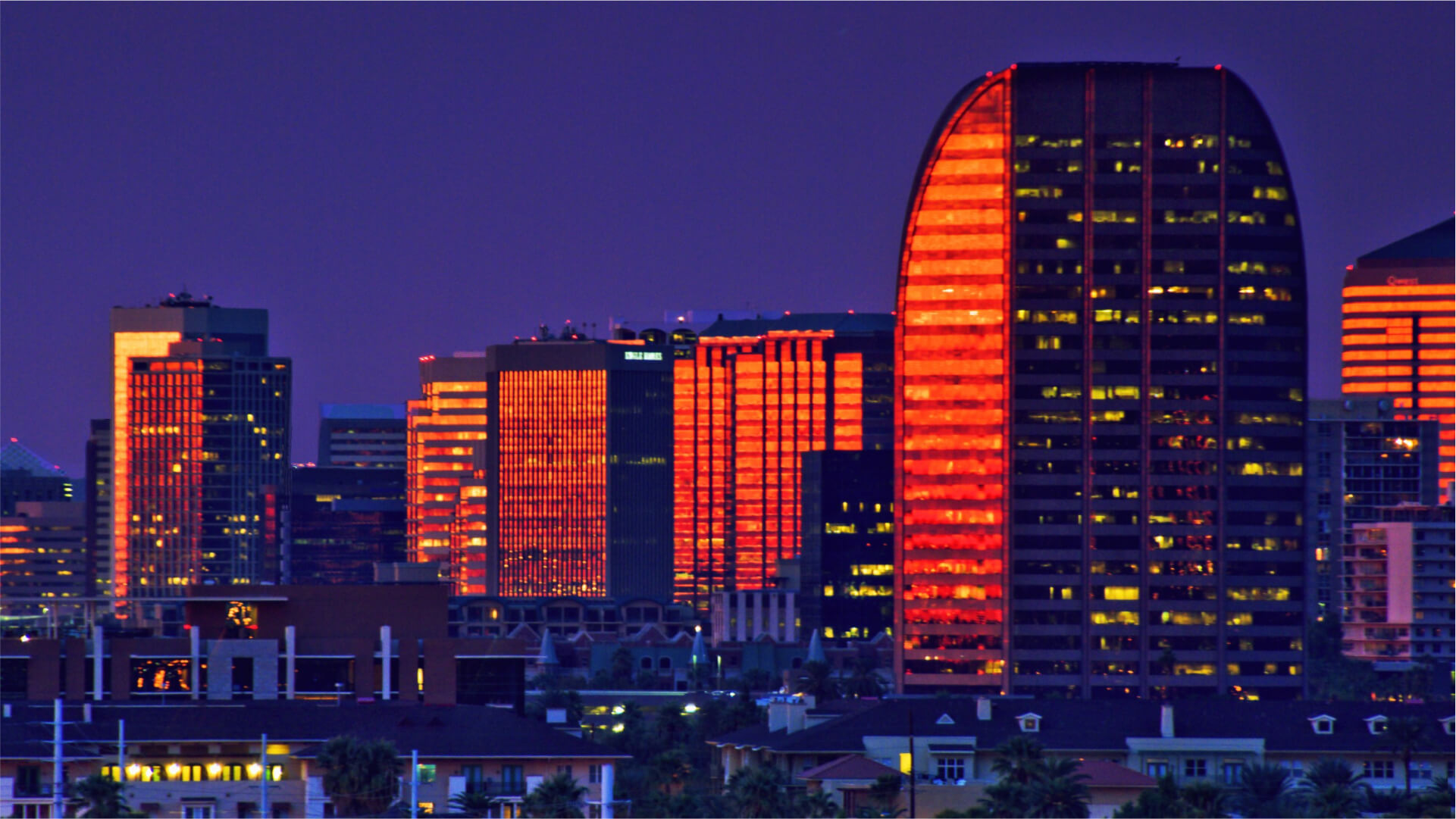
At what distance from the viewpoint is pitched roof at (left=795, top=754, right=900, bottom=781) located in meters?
170

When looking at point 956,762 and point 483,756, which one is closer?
point 483,756

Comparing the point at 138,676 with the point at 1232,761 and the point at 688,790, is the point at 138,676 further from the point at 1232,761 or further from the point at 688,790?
the point at 1232,761

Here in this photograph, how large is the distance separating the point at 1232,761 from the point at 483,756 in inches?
1888

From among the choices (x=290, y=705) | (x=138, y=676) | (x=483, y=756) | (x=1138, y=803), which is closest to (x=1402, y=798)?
(x=1138, y=803)

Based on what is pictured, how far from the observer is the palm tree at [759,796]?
16312cm

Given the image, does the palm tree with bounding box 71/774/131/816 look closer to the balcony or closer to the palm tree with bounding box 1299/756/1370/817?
the balcony

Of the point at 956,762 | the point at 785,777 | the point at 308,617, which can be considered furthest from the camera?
the point at 308,617

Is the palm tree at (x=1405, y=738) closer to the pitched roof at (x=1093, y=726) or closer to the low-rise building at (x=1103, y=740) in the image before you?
the low-rise building at (x=1103, y=740)

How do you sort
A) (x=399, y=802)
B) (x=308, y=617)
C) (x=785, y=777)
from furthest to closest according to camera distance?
(x=308, y=617), (x=785, y=777), (x=399, y=802)

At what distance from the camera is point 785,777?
553 feet

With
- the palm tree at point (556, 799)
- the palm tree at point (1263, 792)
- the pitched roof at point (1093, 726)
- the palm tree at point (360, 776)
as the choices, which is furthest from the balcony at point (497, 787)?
the palm tree at point (1263, 792)

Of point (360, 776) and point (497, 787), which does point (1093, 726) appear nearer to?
point (497, 787)

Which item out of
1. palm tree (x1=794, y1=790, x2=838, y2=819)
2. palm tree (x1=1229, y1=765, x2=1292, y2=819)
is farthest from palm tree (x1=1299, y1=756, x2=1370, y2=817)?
palm tree (x1=794, y1=790, x2=838, y2=819)

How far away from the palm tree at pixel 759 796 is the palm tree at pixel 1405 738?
1573 inches
